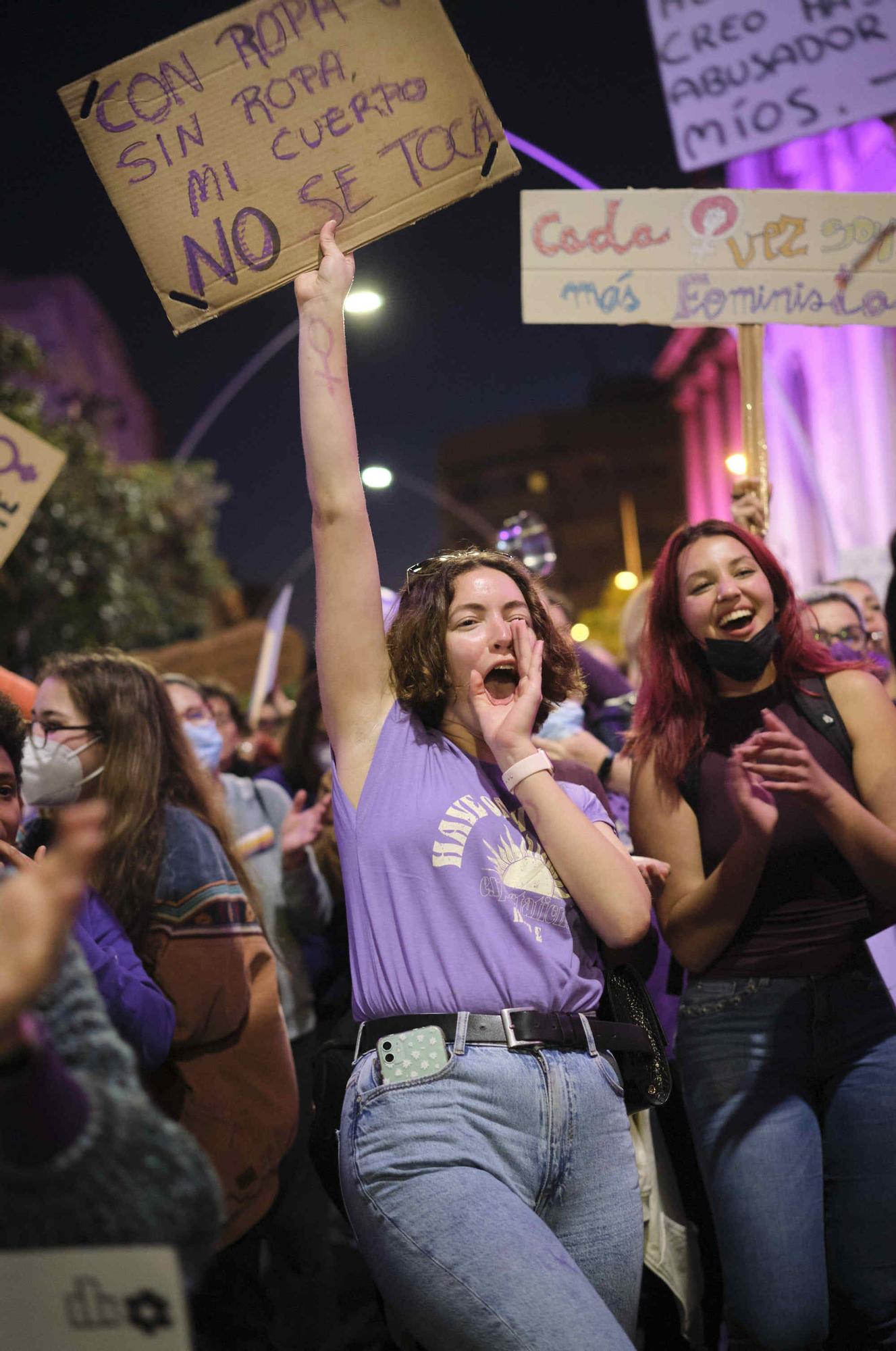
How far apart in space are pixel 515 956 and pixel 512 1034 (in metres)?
0.15

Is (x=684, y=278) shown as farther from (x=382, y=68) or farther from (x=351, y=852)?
(x=351, y=852)

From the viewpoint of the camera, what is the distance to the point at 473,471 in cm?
7900

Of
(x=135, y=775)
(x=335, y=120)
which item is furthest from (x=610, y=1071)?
(x=335, y=120)

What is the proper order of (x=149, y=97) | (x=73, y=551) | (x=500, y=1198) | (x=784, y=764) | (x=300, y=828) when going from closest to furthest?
(x=500, y=1198), (x=784, y=764), (x=149, y=97), (x=300, y=828), (x=73, y=551)

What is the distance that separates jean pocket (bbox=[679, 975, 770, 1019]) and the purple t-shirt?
677 millimetres

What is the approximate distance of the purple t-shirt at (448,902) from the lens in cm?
227

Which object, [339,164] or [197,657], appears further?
[197,657]

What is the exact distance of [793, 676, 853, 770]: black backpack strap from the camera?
122 inches

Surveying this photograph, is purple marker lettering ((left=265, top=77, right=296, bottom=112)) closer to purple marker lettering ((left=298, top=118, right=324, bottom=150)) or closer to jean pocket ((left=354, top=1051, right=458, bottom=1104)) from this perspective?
purple marker lettering ((left=298, top=118, right=324, bottom=150))

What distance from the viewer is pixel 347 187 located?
2996 millimetres

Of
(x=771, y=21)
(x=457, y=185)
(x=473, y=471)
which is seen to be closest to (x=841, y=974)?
(x=457, y=185)

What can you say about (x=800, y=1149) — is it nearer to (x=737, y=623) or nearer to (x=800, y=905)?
(x=800, y=905)

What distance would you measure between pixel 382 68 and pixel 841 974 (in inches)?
102

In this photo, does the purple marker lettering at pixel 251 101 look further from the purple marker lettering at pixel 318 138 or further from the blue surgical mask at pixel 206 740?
the blue surgical mask at pixel 206 740
